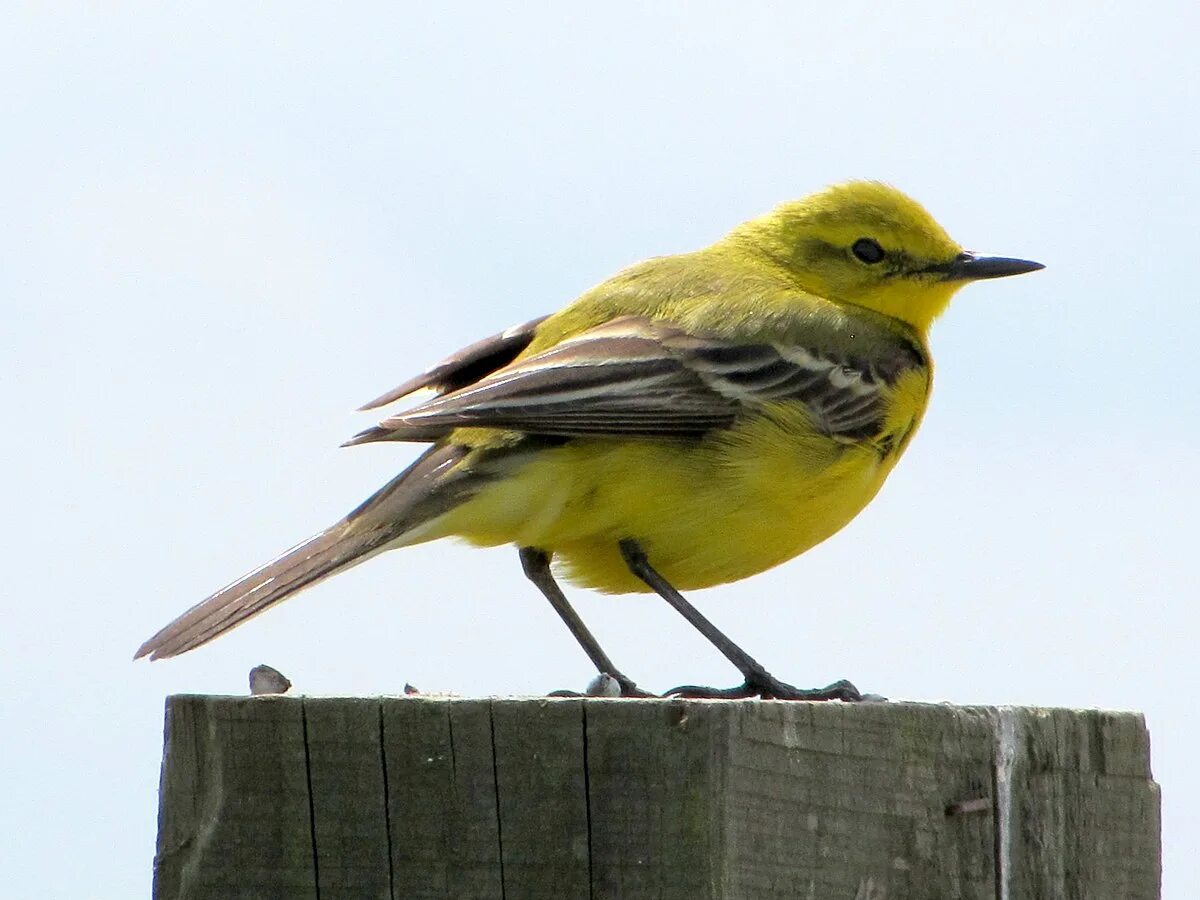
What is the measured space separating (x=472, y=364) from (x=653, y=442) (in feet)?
4.01

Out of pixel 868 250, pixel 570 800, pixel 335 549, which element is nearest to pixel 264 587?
pixel 335 549

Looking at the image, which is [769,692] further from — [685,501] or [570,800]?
[570,800]

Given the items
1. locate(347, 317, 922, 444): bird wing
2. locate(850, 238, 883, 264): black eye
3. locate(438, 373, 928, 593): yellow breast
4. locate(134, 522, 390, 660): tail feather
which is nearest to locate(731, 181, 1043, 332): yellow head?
locate(850, 238, 883, 264): black eye

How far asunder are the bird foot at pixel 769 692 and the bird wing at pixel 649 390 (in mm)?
1045

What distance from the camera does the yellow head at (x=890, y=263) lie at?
877 centimetres

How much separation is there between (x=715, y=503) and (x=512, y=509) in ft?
2.73

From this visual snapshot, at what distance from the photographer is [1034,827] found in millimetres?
4195

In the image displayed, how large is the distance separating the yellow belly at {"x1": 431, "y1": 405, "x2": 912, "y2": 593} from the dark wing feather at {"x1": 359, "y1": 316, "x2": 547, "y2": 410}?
3.02 ft

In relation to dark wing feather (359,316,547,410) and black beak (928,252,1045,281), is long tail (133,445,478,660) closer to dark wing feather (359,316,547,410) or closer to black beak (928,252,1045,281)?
dark wing feather (359,316,547,410)

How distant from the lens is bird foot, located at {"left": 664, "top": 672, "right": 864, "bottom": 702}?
600 cm

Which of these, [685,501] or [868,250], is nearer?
[685,501]

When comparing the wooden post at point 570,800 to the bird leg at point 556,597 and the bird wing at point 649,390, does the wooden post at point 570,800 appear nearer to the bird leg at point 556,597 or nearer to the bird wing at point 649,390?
the bird wing at point 649,390

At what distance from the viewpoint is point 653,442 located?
6.89 metres

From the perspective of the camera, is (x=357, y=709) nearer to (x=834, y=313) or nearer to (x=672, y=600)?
(x=672, y=600)
